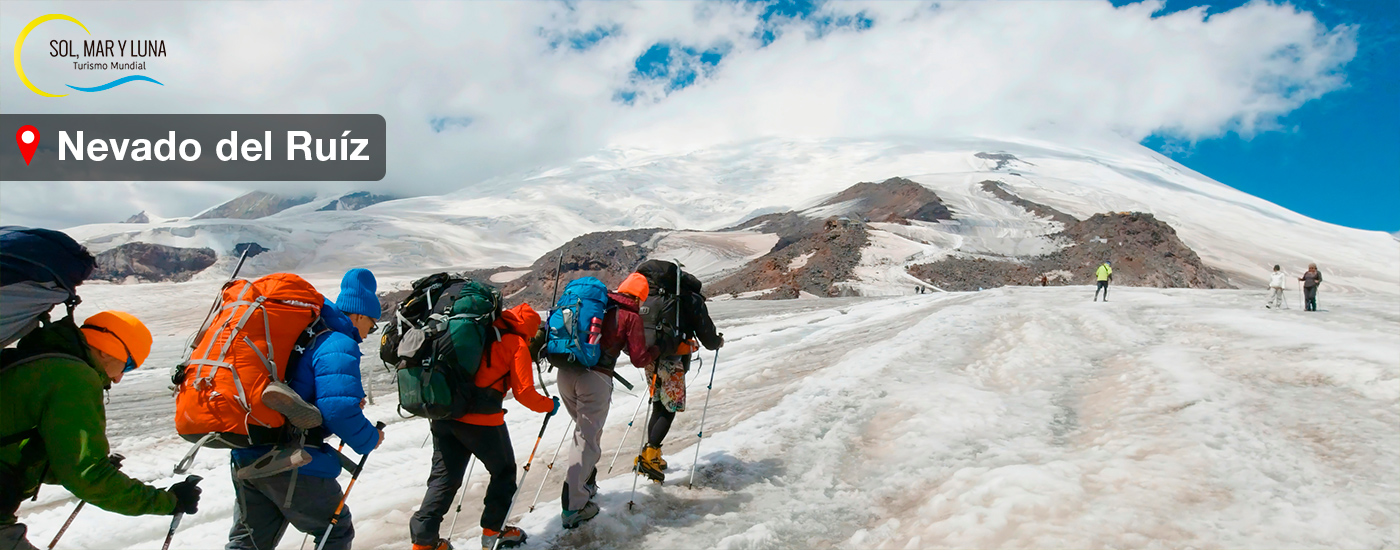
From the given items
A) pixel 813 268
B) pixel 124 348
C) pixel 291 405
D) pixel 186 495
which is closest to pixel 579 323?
pixel 291 405

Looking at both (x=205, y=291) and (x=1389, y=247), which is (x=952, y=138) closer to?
(x=1389, y=247)

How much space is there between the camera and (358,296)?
3605 mm

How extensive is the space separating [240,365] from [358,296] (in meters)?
0.82

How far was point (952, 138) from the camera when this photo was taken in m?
175

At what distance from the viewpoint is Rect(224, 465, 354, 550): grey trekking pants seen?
3076mm

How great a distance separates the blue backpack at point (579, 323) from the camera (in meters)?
4.48

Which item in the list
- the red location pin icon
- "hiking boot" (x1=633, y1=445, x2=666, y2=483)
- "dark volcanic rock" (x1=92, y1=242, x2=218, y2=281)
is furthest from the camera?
"dark volcanic rock" (x1=92, y1=242, x2=218, y2=281)

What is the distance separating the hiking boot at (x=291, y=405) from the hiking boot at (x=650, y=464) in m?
2.78

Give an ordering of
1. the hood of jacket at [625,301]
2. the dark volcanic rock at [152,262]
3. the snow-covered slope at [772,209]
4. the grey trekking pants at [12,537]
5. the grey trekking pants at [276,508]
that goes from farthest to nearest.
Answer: the snow-covered slope at [772,209] → the dark volcanic rock at [152,262] → the hood of jacket at [625,301] → the grey trekking pants at [276,508] → the grey trekking pants at [12,537]

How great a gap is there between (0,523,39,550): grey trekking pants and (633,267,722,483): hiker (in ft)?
10.9

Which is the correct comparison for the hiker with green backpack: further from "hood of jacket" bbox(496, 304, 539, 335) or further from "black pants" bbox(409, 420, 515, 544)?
"hood of jacket" bbox(496, 304, 539, 335)

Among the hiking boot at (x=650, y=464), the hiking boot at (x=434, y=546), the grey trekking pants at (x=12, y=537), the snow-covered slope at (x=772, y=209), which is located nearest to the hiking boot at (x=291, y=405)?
the grey trekking pants at (x=12, y=537)

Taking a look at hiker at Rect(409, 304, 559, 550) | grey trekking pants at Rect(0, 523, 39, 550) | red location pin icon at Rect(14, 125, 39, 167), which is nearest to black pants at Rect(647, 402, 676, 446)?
hiker at Rect(409, 304, 559, 550)

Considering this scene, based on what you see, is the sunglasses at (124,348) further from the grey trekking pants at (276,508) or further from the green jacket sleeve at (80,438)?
the grey trekking pants at (276,508)
